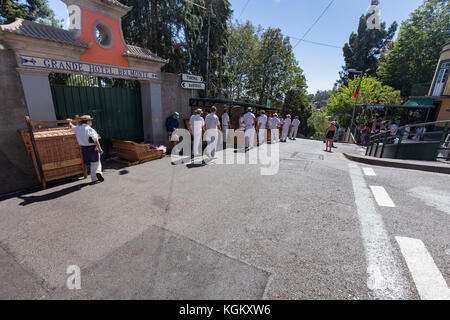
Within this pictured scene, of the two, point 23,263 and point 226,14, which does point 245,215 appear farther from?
point 226,14

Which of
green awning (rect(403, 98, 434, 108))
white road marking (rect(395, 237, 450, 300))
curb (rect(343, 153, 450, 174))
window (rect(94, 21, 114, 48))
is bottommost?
white road marking (rect(395, 237, 450, 300))

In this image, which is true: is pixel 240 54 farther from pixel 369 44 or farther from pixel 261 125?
pixel 369 44

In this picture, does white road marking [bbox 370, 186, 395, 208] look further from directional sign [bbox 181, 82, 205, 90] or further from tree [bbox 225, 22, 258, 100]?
tree [bbox 225, 22, 258, 100]

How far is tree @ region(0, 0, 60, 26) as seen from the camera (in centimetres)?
1606

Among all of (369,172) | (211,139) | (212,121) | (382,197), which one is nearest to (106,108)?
(212,121)

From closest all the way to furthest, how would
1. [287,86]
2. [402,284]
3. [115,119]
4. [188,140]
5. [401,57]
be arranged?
A: [402,284], [115,119], [188,140], [401,57], [287,86]

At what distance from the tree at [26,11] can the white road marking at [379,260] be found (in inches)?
1014

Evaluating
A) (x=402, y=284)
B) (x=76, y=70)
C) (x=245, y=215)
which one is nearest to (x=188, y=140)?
(x=76, y=70)

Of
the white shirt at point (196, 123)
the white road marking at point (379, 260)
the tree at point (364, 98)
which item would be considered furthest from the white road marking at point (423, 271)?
the tree at point (364, 98)

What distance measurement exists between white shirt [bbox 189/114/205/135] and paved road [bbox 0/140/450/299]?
3.01 m

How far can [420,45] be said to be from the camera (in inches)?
1008

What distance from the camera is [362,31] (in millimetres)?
37719

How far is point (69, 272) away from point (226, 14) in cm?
2276

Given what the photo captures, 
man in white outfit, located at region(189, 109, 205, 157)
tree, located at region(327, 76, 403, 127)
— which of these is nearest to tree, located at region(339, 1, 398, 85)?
tree, located at region(327, 76, 403, 127)
